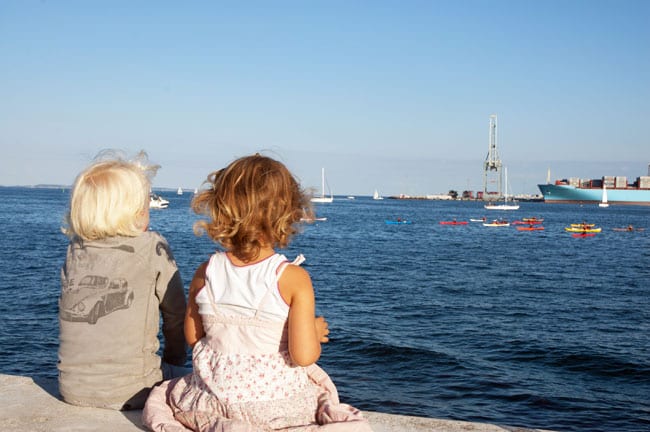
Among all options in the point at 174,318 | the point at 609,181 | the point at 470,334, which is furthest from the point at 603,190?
the point at 174,318

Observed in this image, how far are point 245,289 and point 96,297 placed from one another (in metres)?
0.75

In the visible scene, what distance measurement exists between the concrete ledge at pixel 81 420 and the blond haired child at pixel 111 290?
7 cm

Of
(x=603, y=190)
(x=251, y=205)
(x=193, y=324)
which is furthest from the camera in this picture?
(x=603, y=190)

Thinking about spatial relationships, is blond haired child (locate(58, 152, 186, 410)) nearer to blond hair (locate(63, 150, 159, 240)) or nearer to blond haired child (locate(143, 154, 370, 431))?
blond hair (locate(63, 150, 159, 240))

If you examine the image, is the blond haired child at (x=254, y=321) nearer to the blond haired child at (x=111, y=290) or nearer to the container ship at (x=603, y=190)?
the blond haired child at (x=111, y=290)

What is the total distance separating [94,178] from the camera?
2.57 m

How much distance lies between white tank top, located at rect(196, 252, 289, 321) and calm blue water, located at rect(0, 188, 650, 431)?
1.03 feet

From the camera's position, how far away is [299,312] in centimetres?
227

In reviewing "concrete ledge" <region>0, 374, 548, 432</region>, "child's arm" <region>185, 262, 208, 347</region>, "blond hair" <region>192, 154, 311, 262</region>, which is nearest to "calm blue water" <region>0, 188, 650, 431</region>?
"blond hair" <region>192, 154, 311, 262</region>

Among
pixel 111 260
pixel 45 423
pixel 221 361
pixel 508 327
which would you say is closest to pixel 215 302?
pixel 221 361

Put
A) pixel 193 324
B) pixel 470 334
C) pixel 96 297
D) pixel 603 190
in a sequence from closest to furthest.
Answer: pixel 193 324 → pixel 96 297 → pixel 470 334 → pixel 603 190

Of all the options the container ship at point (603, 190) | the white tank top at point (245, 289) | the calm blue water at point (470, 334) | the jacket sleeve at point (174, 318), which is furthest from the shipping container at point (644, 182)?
the white tank top at point (245, 289)

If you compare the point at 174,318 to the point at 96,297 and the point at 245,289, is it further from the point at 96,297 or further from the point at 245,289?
the point at 245,289

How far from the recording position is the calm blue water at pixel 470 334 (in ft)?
28.7
